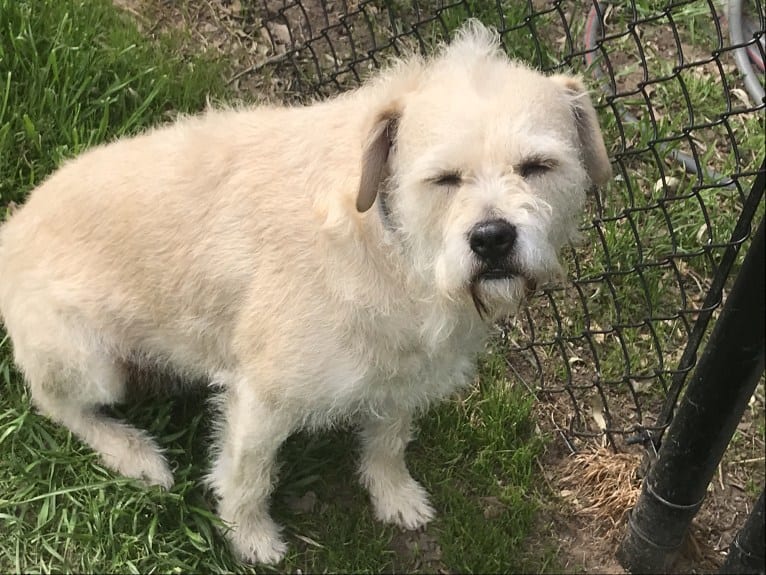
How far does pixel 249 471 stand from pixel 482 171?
61.8 inches

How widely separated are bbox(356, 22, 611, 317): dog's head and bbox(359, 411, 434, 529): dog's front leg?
1152 mm

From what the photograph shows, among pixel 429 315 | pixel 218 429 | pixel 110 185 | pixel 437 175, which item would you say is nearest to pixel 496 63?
pixel 437 175

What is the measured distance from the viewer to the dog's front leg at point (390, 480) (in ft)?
11.7

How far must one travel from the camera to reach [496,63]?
8.33 ft

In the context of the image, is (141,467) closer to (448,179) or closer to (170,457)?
(170,457)

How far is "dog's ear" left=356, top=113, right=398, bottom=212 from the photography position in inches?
95.5

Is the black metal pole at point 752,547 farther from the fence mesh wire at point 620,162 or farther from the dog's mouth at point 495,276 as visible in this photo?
the dog's mouth at point 495,276

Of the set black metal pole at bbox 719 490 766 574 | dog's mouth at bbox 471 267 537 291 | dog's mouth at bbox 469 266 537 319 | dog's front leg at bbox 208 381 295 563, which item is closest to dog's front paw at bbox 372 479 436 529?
dog's front leg at bbox 208 381 295 563

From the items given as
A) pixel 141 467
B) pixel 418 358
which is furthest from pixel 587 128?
pixel 141 467

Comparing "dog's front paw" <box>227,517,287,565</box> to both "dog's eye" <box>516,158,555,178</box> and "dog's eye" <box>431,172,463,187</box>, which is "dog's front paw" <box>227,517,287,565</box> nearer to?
"dog's eye" <box>431,172,463,187</box>

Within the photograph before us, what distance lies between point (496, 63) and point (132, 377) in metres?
1.96

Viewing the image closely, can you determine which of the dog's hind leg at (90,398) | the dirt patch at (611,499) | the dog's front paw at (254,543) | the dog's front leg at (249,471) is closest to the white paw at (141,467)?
the dog's hind leg at (90,398)

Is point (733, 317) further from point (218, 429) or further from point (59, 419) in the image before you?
point (59, 419)

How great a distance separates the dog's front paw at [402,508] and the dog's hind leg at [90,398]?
2.92 feet
